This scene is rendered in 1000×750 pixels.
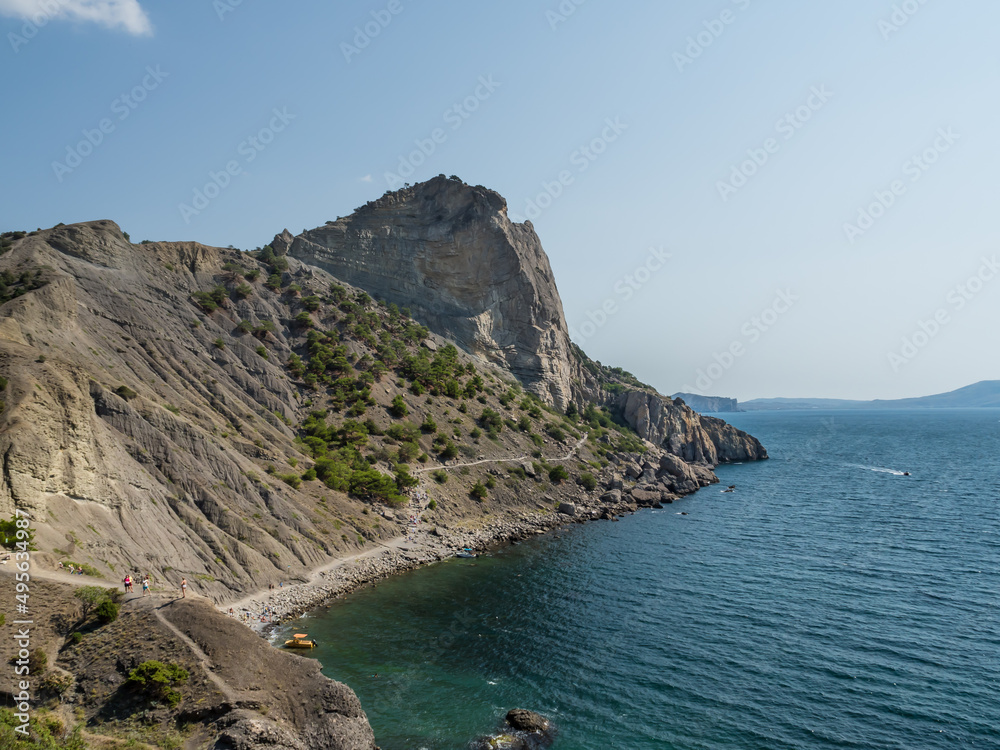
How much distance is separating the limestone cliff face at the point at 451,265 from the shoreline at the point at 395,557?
4023 cm

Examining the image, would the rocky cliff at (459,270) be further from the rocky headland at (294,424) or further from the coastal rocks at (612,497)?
the coastal rocks at (612,497)

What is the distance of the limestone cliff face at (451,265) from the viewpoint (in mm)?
105125

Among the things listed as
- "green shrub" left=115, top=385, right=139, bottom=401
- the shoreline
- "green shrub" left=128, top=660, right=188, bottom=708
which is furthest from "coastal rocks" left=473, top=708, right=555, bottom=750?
"green shrub" left=115, top=385, right=139, bottom=401

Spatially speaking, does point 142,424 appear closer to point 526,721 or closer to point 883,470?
point 526,721

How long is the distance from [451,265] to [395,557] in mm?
67618

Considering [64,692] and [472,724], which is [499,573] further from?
[64,692]

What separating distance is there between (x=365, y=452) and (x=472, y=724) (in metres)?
43.6

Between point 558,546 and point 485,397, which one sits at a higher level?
point 485,397

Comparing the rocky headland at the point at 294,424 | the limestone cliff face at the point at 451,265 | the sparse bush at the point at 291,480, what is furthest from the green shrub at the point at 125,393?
the limestone cliff face at the point at 451,265

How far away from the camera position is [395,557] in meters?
51.6

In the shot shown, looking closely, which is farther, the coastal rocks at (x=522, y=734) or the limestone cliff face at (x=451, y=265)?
the limestone cliff face at (x=451, y=265)

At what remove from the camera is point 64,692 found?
22.4 metres

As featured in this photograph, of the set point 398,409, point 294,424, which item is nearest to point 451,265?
point 398,409

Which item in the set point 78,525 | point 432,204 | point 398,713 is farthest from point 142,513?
point 432,204
